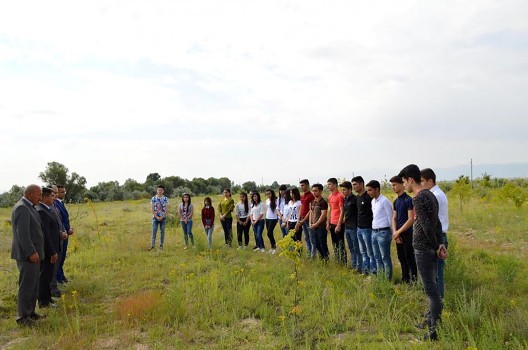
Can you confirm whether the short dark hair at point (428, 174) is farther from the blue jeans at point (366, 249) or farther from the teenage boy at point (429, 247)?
the blue jeans at point (366, 249)

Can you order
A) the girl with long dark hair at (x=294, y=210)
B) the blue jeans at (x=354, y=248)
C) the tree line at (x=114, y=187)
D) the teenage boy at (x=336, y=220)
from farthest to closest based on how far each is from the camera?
the tree line at (x=114, y=187)
the girl with long dark hair at (x=294, y=210)
the teenage boy at (x=336, y=220)
the blue jeans at (x=354, y=248)

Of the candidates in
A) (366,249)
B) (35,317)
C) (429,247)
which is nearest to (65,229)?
(35,317)

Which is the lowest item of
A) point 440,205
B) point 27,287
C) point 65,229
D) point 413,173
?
point 27,287

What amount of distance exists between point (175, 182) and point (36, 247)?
6233 cm

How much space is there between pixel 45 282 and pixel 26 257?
37.1 inches

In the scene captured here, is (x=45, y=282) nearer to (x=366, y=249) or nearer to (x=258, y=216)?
(x=258, y=216)

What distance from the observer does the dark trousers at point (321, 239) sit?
8141mm

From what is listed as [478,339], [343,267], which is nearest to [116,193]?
[343,267]

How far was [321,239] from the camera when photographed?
321 inches

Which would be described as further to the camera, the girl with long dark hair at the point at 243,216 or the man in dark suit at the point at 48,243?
the girl with long dark hair at the point at 243,216

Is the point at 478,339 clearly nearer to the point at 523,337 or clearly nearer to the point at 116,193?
the point at 523,337

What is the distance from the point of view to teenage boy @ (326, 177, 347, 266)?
7672 millimetres

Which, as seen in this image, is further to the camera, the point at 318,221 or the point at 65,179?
the point at 65,179

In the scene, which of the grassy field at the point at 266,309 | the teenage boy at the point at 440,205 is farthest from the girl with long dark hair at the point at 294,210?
the teenage boy at the point at 440,205
